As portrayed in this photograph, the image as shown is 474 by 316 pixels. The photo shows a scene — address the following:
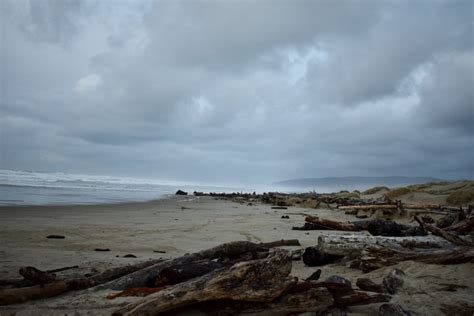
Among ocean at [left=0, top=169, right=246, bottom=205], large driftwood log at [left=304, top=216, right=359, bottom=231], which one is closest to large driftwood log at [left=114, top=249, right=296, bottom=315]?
large driftwood log at [left=304, top=216, right=359, bottom=231]

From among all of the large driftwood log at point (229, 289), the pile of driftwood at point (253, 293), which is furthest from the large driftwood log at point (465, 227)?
the large driftwood log at point (229, 289)

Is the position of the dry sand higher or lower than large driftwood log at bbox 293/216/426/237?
lower

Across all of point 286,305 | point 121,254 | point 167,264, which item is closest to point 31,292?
point 167,264

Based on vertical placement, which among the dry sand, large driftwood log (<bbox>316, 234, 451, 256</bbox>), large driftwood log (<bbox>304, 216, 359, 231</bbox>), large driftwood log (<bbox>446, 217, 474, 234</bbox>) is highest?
large driftwood log (<bbox>446, 217, 474, 234</bbox>)

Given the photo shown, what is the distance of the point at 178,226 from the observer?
1070 cm

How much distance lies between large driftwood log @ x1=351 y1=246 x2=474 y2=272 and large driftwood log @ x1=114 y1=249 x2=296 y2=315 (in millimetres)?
2369

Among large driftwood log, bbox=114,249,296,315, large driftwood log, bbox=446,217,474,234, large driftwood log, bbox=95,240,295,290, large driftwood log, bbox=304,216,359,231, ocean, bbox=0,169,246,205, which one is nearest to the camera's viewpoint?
large driftwood log, bbox=114,249,296,315

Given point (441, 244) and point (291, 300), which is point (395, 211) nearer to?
point (441, 244)

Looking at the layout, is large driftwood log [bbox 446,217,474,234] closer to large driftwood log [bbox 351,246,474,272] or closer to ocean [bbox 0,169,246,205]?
large driftwood log [bbox 351,246,474,272]

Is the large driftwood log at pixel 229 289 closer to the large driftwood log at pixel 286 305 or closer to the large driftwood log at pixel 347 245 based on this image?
the large driftwood log at pixel 286 305

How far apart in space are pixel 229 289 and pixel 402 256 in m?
3.39

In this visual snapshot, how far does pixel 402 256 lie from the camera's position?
4746 millimetres

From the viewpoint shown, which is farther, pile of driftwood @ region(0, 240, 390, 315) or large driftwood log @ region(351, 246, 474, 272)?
large driftwood log @ region(351, 246, 474, 272)

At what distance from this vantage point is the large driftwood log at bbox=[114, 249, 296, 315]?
2.58m
